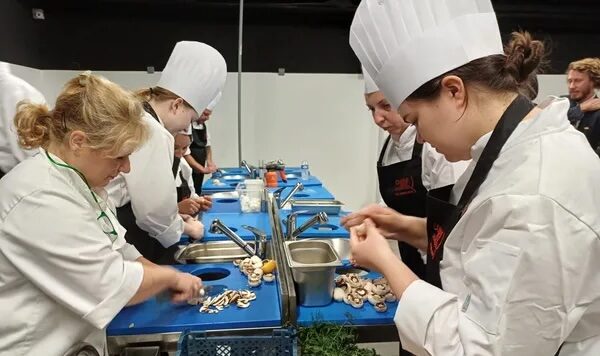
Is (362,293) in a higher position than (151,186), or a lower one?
lower

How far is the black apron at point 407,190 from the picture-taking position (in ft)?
5.66

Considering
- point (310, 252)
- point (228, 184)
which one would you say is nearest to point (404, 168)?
point (310, 252)

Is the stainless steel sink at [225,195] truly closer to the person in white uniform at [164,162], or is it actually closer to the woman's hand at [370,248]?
the person in white uniform at [164,162]

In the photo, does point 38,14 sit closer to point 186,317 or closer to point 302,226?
point 302,226

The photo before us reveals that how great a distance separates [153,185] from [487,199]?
1251 mm

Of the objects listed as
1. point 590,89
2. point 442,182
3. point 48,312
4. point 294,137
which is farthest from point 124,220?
point 590,89

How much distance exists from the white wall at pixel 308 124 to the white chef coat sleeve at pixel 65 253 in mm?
Answer: 3566

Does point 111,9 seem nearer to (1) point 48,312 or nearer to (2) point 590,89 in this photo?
(1) point 48,312

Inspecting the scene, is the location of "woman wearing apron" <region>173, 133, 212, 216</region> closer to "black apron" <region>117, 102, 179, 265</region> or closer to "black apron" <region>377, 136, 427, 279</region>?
"black apron" <region>117, 102, 179, 265</region>

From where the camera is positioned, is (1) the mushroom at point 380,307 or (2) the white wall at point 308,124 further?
(2) the white wall at point 308,124

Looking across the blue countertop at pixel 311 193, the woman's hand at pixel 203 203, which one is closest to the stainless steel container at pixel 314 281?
the woman's hand at pixel 203 203

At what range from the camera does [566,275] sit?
0.62m

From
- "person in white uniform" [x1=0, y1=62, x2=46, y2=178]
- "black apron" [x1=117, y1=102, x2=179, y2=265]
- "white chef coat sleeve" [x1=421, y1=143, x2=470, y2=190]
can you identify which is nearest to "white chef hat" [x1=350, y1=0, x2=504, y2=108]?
"white chef coat sleeve" [x1=421, y1=143, x2=470, y2=190]

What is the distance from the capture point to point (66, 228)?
2.94ft
